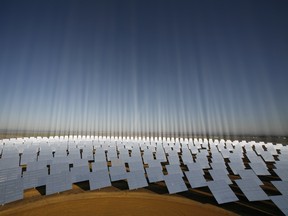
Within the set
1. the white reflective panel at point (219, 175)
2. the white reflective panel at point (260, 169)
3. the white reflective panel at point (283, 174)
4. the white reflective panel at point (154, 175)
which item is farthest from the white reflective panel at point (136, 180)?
the white reflective panel at point (260, 169)

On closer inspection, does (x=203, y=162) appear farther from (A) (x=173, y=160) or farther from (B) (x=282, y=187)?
(B) (x=282, y=187)

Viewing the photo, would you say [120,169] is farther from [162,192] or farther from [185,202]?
[185,202]

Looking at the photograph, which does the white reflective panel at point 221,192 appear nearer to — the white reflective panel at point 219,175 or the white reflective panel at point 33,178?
the white reflective panel at point 219,175

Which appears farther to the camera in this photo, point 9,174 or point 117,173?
point 117,173

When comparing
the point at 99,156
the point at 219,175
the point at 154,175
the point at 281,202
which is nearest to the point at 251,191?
the point at 281,202

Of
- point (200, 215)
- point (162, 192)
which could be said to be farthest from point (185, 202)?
point (162, 192)
